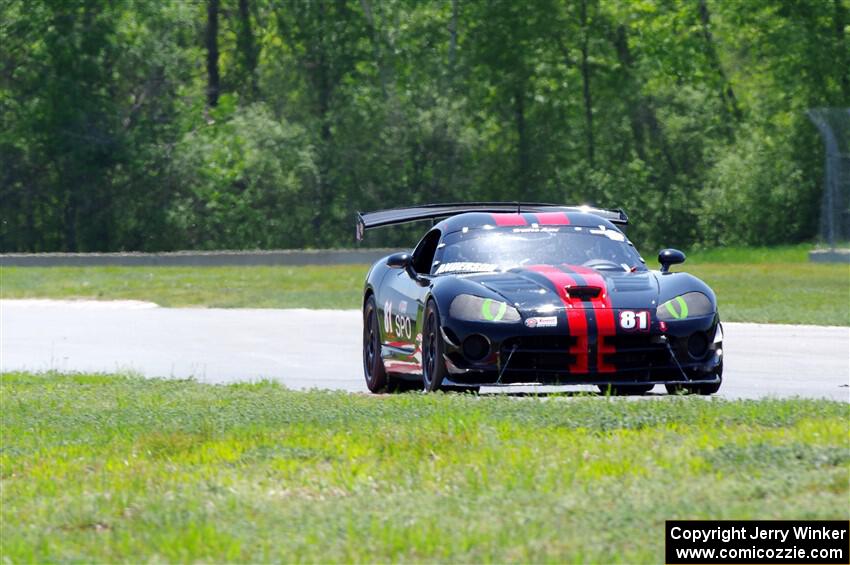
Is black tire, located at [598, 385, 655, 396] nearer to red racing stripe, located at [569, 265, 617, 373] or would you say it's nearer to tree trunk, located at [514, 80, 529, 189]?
red racing stripe, located at [569, 265, 617, 373]

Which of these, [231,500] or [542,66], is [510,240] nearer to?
[231,500]

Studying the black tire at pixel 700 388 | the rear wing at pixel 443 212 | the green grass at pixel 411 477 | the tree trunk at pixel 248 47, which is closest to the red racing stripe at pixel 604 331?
the black tire at pixel 700 388

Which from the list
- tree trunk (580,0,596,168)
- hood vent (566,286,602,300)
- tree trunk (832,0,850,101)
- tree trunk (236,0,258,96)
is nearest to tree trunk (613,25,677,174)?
tree trunk (580,0,596,168)

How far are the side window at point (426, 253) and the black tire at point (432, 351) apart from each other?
4.41 feet

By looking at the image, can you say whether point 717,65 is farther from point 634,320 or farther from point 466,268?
point 634,320

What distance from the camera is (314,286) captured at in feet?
110

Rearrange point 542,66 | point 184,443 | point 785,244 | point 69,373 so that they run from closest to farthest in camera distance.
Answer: point 184,443, point 69,373, point 785,244, point 542,66

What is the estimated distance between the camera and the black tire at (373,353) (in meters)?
14.1

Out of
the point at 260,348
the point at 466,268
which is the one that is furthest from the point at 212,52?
the point at 466,268

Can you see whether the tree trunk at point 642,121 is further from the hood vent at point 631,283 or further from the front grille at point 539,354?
the front grille at point 539,354

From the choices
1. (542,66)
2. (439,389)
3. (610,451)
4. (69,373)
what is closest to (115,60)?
(542,66)

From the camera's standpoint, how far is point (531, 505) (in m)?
6.96

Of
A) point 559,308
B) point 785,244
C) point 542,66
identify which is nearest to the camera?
point 559,308

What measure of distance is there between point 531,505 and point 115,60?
44.7 m
